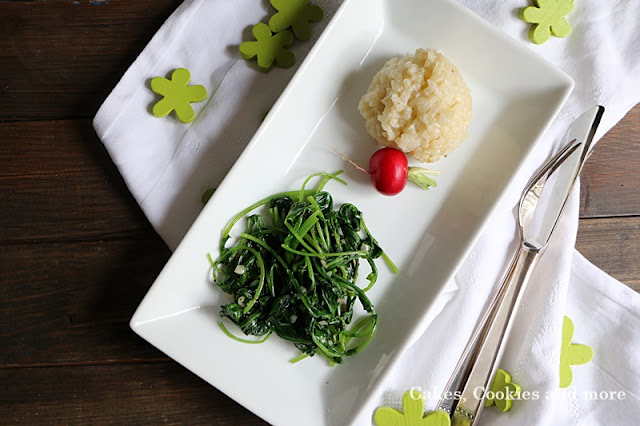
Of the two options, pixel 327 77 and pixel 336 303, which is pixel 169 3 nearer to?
pixel 327 77

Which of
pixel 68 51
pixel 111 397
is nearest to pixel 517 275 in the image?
pixel 111 397

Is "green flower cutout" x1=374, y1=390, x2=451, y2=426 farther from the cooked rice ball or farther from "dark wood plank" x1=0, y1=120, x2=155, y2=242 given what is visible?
"dark wood plank" x1=0, y1=120, x2=155, y2=242

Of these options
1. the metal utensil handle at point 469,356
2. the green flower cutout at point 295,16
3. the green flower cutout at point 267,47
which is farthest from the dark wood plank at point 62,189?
the metal utensil handle at point 469,356

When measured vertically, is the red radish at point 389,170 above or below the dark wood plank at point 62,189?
above

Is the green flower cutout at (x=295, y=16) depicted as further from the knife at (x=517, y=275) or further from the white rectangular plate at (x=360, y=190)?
the knife at (x=517, y=275)

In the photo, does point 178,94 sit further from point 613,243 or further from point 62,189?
point 613,243

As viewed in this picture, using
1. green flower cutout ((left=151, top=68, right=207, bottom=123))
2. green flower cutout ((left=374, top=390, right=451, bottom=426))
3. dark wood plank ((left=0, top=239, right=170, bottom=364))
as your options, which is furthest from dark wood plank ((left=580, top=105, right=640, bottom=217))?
dark wood plank ((left=0, top=239, right=170, bottom=364))

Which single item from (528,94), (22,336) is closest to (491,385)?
(528,94)
